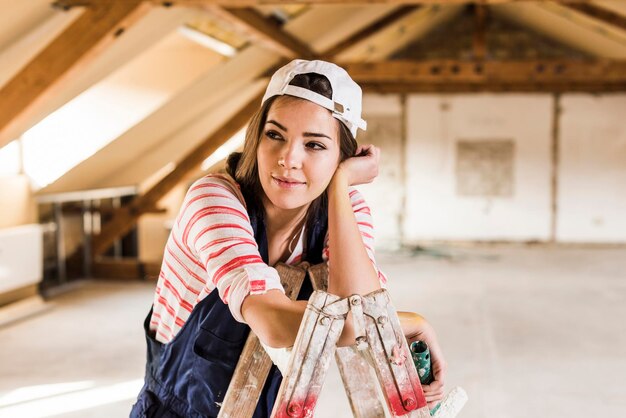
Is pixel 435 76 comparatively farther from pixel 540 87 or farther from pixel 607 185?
pixel 607 185

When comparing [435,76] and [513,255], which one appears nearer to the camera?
[435,76]

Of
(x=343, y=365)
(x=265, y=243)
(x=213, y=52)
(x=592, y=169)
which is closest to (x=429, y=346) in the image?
(x=343, y=365)

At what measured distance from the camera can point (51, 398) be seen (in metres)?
3.41

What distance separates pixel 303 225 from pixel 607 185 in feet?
29.4

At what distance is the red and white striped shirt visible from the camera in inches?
43.7

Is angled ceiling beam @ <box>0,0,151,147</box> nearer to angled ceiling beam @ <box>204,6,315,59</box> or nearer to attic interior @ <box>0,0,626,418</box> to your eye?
attic interior @ <box>0,0,626,418</box>

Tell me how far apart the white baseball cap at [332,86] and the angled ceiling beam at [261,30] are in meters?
3.18

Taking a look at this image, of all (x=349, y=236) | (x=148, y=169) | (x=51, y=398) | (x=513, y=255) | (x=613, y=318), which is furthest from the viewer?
(x=513, y=255)

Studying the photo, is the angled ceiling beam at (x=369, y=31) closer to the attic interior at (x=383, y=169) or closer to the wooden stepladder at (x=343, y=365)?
the attic interior at (x=383, y=169)

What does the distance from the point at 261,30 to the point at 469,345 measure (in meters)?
2.87

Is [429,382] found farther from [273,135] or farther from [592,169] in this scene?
[592,169]

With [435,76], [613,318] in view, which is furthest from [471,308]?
[435,76]

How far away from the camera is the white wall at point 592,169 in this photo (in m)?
9.22

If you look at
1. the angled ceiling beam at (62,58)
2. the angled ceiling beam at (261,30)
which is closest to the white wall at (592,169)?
the angled ceiling beam at (261,30)
